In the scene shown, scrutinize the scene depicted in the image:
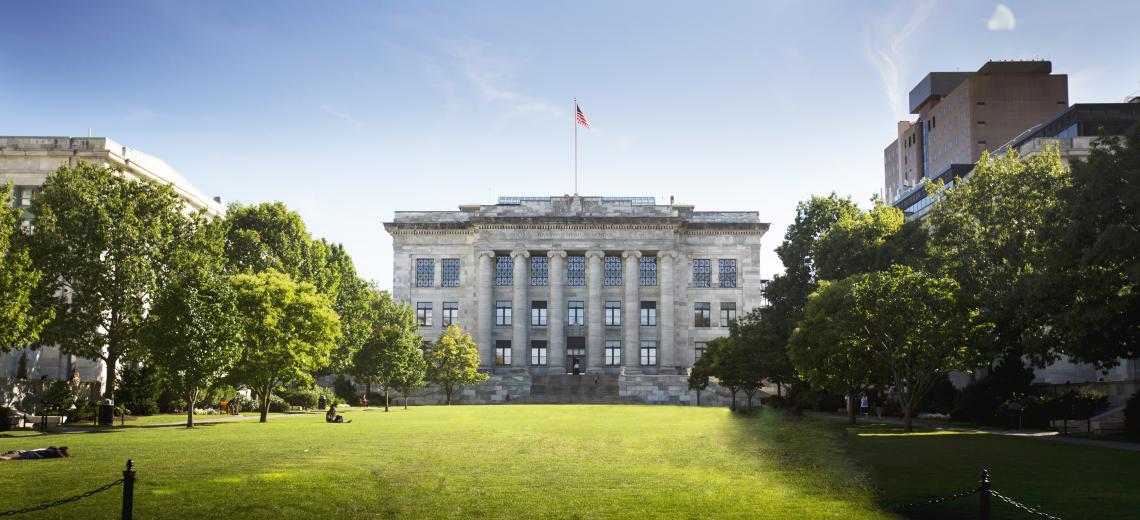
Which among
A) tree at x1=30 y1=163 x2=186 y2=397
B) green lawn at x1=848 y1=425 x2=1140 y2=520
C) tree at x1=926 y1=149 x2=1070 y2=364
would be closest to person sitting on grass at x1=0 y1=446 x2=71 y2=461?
green lawn at x1=848 y1=425 x2=1140 y2=520

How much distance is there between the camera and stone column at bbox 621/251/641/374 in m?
105

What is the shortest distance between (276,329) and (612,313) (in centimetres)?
6137

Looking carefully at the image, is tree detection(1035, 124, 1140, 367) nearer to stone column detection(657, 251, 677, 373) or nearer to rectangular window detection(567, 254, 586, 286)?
stone column detection(657, 251, 677, 373)

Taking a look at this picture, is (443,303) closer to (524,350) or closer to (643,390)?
(524,350)

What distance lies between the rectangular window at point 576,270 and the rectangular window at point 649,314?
290 inches

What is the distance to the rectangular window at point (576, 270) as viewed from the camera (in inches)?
4254

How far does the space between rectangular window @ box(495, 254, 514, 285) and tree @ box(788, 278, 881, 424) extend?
61.6 metres

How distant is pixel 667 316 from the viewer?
345ft

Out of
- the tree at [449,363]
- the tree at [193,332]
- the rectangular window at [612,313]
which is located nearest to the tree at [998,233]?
the tree at [193,332]

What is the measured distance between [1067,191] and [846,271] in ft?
76.2

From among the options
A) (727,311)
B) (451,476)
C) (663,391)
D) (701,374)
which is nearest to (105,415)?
(451,476)

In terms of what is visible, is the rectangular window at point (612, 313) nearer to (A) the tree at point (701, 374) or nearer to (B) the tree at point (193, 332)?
(A) the tree at point (701, 374)

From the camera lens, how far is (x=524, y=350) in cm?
10500

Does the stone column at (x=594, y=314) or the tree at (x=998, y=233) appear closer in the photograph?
the tree at (x=998, y=233)
